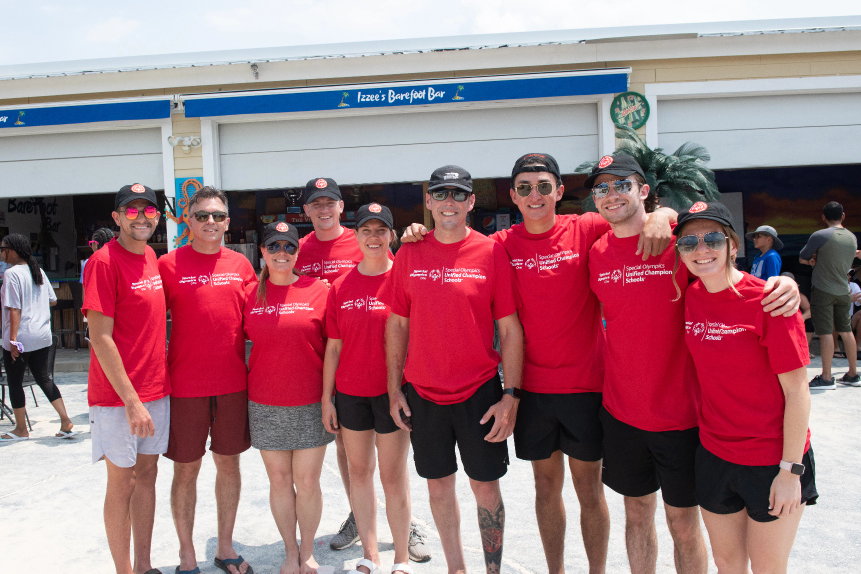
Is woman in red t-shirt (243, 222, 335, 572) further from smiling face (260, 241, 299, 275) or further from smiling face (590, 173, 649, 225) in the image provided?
smiling face (590, 173, 649, 225)

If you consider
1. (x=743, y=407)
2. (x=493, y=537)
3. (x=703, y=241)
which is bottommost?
(x=493, y=537)

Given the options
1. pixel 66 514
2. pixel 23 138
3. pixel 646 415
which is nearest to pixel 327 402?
pixel 646 415

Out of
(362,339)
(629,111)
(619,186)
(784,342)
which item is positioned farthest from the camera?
(629,111)

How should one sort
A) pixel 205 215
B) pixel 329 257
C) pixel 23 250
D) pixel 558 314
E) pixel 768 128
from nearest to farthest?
pixel 558 314
pixel 205 215
pixel 329 257
pixel 23 250
pixel 768 128

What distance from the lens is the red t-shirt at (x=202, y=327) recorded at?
3061 millimetres

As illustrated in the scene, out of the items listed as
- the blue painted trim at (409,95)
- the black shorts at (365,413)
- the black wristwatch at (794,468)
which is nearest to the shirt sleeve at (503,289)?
the black shorts at (365,413)

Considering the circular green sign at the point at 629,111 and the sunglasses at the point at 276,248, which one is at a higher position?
the circular green sign at the point at 629,111

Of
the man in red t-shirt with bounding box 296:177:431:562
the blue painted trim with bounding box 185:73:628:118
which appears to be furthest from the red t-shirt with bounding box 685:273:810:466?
the blue painted trim with bounding box 185:73:628:118

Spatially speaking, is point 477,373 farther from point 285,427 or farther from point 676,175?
point 676,175

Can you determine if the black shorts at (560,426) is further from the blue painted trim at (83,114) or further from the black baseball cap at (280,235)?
the blue painted trim at (83,114)

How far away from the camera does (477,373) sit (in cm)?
277

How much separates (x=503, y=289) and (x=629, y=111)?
666cm

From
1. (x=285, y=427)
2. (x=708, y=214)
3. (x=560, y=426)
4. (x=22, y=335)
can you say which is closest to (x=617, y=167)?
(x=708, y=214)

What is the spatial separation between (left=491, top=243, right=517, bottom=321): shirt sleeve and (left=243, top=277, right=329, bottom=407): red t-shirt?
3.37 feet
